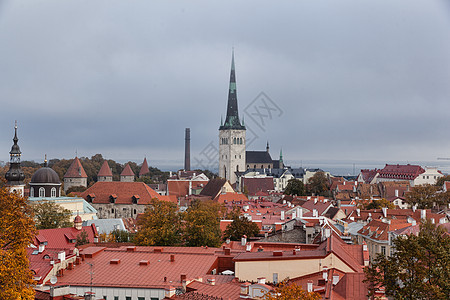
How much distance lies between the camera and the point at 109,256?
30.8 m

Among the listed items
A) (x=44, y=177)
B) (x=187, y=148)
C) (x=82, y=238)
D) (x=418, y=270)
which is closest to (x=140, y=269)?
(x=418, y=270)

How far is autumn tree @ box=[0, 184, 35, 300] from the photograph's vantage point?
63.7ft

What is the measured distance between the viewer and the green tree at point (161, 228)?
41125 mm

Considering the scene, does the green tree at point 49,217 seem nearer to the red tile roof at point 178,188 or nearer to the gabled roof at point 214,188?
the gabled roof at point 214,188

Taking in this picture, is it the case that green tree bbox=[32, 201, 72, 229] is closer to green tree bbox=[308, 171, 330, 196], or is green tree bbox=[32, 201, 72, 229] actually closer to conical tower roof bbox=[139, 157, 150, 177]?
green tree bbox=[308, 171, 330, 196]

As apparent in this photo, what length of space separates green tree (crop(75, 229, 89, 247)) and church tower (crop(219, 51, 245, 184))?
12296 centimetres

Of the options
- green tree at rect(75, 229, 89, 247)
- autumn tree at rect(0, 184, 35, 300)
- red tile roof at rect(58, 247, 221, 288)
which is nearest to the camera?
autumn tree at rect(0, 184, 35, 300)

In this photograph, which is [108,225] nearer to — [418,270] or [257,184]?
[418,270]

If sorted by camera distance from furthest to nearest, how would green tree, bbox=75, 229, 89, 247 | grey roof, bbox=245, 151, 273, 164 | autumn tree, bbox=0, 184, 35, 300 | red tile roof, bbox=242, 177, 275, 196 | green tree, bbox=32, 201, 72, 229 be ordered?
grey roof, bbox=245, 151, 273, 164, red tile roof, bbox=242, 177, 275, 196, green tree, bbox=32, 201, 72, 229, green tree, bbox=75, 229, 89, 247, autumn tree, bbox=0, 184, 35, 300

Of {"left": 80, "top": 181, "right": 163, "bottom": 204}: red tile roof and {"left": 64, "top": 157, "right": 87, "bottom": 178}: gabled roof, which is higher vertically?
{"left": 64, "top": 157, "right": 87, "bottom": 178}: gabled roof

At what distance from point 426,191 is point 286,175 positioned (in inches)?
3202

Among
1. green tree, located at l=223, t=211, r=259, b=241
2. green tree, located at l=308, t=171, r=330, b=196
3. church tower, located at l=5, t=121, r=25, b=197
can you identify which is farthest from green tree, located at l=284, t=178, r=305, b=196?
green tree, located at l=223, t=211, r=259, b=241

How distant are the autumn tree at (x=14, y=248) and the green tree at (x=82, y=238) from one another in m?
24.8

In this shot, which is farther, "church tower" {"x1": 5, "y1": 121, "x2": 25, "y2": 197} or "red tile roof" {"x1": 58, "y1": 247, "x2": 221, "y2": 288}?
"church tower" {"x1": 5, "y1": 121, "x2": 25, "y2": 197}
